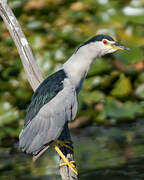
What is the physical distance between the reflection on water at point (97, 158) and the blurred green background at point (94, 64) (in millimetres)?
191

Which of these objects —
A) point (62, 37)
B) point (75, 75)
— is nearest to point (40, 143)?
point (75, 75)

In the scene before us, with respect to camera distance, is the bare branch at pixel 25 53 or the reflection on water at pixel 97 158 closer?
the bare branch at pixel 25 53

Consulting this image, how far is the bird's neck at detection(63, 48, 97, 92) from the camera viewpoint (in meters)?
4.86

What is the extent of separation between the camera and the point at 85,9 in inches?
385

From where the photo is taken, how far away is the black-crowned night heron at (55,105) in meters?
4.62

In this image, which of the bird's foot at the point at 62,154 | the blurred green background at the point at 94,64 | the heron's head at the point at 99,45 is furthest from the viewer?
the blurred green background at the point at 94,64

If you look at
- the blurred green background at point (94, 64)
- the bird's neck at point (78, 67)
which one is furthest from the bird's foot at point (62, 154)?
the blurred green background at point (94, 64)

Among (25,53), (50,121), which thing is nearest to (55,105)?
(50,121)

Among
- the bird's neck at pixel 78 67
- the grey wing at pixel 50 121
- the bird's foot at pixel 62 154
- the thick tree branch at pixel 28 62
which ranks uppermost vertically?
the thick tree branch at pixel 28 62

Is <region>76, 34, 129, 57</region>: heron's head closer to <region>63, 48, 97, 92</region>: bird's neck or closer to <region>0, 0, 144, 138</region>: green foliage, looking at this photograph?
<region>63, 48, 97, 92</region>: bird's neck

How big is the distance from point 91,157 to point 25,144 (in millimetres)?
2768

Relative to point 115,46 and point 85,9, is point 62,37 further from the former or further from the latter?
point 115,46

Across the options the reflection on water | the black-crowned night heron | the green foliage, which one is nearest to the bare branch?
→ the black-crowned night heron

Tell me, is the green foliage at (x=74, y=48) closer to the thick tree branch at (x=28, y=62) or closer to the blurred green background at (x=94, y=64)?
the blurred green background at (x=94, y=64)
